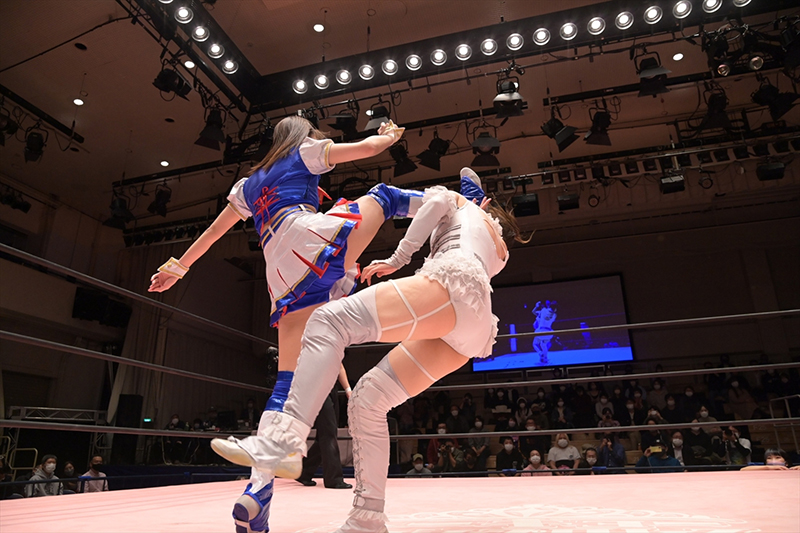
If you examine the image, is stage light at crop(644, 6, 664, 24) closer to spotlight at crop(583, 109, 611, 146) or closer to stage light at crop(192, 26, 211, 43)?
spotlight at crop(583, 109, 611, 146)

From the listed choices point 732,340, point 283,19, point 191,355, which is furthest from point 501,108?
point 191,355

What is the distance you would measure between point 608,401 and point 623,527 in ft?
26.4

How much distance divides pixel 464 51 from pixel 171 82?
3.16 meters

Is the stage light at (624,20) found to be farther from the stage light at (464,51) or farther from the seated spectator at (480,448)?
the seated spectator at (480,448)

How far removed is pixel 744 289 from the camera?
9859mm

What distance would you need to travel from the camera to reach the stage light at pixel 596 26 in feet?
17.4

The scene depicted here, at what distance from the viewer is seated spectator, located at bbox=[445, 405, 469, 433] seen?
8.48 meters

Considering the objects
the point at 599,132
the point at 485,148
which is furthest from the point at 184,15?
the point at 599,132

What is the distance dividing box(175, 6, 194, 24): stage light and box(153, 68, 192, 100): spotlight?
0.57 metres

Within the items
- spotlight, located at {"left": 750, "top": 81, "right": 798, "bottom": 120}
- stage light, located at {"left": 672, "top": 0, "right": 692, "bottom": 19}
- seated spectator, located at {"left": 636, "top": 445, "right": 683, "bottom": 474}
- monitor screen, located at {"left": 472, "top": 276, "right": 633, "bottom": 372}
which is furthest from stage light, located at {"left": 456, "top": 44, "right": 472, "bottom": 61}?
monitor screen, located at {"left": 472, "top": 276, "right": 633, "bottom": 372}

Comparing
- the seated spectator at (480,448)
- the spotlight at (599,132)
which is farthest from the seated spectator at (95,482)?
the spotlight at (599,132)

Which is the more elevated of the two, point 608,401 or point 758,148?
point 758,148

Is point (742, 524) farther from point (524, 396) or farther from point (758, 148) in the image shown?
point (524, 396)

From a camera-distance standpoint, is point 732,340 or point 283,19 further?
point 732,340
